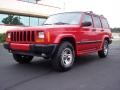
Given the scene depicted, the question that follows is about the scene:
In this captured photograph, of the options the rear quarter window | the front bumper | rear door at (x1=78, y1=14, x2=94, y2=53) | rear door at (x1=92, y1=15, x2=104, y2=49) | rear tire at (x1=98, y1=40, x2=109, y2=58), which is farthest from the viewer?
rear tire at (x1=98, y1=40, x2=109, y2=58)

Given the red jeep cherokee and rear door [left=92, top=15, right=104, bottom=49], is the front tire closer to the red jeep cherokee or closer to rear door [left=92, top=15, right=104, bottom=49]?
the red jeep cherokee

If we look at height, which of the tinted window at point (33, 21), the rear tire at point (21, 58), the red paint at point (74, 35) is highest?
the tinted window at point (33, 21)

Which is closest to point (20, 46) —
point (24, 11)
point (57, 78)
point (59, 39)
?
point (59, 39)

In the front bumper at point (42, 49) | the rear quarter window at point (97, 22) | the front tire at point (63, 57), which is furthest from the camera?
the rear quarter window at point (97, 22)

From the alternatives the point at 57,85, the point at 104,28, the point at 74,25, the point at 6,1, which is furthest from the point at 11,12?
the point at 57,85

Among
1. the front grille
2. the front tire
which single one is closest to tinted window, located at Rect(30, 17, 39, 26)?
the front grille

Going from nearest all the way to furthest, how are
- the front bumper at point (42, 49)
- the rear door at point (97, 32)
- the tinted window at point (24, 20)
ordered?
the front bumper at point (42, 49) → the rear door at point (97, 32) → the tinted window at point (24, 20)

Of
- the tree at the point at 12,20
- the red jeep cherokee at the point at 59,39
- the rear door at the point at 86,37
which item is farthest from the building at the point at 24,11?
the rear door at the point at 86,37

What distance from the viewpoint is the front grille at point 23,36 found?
277 inches

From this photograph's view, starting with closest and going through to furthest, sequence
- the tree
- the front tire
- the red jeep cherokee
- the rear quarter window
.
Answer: the red jeep cherokee < the front tire < the rear quarter window < the tree

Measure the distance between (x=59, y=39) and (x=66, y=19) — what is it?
159 cm

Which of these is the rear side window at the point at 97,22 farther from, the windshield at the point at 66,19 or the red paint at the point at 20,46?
the red paint at the point at 20,46

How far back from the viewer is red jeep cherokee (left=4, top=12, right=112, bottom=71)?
267 inches

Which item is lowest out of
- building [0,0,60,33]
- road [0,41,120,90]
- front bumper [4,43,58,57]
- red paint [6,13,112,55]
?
road [0,41,120,90]
